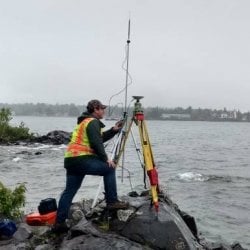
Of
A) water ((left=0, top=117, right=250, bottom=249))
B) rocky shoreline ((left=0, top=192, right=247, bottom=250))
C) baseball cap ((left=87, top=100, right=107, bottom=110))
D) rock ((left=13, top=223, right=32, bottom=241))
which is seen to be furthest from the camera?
water ((left=0, top=117, right=250, bottom=249))

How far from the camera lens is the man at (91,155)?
369 inches

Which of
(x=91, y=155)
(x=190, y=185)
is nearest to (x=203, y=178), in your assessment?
(x=190, y=185)

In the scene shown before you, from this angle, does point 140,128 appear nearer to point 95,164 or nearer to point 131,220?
point 95,164

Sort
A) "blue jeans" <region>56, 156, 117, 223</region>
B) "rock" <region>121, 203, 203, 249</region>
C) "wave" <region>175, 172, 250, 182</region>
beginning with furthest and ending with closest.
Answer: "wave" <region>175, 172, 250, 182</region>
"blue jeans" <region>56, 156, 117, 223</region>
"rock" <region>121, 203, 203, 249</region>

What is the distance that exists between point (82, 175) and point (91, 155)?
0.48 metres

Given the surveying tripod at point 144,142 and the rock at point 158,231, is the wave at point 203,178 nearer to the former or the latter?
the surveying tripod at point 144,142

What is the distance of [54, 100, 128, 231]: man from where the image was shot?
30.7 feet

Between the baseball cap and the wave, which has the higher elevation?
the baseball cap

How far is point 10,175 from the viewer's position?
30516 mm

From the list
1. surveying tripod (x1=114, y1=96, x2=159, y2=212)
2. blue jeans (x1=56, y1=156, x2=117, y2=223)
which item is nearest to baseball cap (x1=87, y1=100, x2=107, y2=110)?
surveying tripod (x1=114, y1=96, x2=159, y2=212)

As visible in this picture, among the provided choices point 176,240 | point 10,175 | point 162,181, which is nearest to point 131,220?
point 176,240

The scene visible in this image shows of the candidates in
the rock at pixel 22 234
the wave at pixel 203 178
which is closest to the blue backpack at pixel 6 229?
the rock at pixel 22 234

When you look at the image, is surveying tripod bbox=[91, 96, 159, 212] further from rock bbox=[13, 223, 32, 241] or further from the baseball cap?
rock bbox=[13, 223, 32, 241]

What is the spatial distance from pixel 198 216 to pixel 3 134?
41.1 metres
